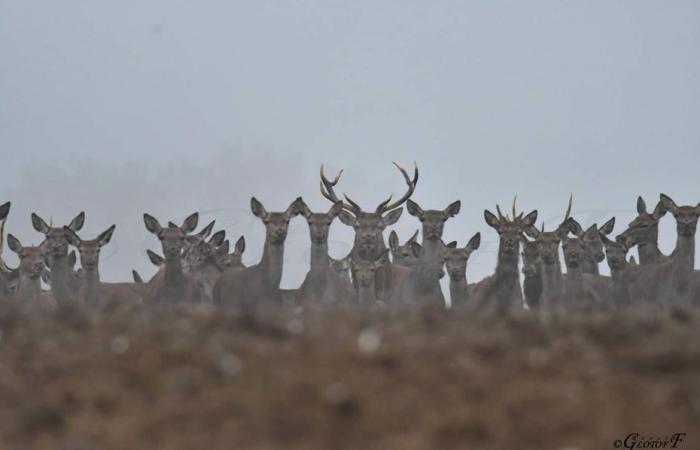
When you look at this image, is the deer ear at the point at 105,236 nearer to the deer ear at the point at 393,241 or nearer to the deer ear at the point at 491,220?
the deer ear at the point at 491,220

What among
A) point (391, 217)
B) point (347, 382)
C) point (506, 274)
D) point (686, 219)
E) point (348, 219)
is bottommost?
point (347, 382)

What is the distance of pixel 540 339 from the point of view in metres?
11.0

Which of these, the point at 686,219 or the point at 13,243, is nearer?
the point at 686,219

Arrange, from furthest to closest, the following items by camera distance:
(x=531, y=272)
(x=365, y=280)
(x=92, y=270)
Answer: (x=531, y=272)
(x=365, y=280)
(x=92, y=270)

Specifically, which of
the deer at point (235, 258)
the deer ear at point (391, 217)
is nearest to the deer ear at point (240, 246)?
the deer at point (235, 258)

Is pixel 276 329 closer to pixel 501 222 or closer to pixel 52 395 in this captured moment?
pixel 52 395

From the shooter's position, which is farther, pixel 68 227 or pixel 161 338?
pixel 68 227

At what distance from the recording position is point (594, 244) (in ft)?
96.5

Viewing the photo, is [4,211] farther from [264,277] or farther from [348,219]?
[348,219]

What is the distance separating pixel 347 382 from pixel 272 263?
43.5ft

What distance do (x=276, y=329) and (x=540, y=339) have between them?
67.2 inches

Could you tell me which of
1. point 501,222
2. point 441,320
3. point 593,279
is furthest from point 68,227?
point 441,320

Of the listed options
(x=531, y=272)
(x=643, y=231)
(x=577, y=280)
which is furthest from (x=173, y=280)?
(x=643, y=231)

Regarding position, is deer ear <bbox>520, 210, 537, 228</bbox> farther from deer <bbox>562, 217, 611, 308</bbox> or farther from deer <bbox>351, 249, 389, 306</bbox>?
deer <bbox>351, 249, 389, 306</bbox>
